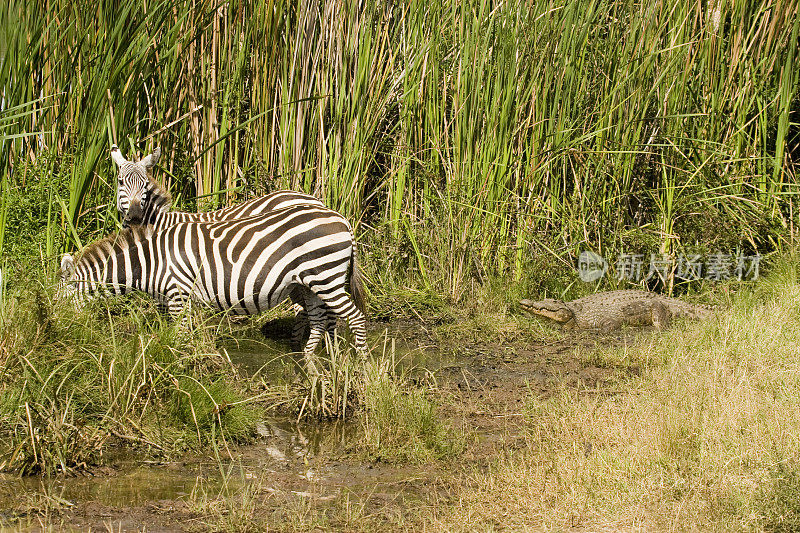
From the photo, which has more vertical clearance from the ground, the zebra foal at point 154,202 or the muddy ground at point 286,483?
the zebra foal at point 154,202

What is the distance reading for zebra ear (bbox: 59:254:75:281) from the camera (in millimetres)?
5898

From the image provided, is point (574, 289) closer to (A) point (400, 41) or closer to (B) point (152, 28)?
(A) point (400, 41)

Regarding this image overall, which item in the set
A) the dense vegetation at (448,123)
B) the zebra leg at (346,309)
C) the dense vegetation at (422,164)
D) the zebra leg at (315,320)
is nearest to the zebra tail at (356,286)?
the zebra leg at (346,309)

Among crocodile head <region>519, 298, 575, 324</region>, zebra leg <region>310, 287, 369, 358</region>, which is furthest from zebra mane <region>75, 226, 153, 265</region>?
crocodile head <region>519, 298, 575, 324</region>

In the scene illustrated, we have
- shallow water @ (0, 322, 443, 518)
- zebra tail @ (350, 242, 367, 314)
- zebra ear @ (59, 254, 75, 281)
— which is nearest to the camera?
shallow water @ (0, 322, 443, 518)

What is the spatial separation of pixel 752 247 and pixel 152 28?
5.55 metres

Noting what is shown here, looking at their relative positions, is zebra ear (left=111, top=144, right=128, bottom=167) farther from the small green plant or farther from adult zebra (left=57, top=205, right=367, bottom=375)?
the small green plant

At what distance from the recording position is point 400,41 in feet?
25.5

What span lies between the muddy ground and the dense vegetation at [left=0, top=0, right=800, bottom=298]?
2.44m

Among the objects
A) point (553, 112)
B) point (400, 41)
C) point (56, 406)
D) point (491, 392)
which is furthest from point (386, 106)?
point (56, 406)

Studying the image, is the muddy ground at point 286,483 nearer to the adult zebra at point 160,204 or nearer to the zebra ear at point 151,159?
the adult zebra at point 160,204

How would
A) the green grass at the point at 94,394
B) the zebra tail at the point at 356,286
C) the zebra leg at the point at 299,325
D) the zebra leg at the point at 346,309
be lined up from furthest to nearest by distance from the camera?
the zebra leg at the point at 299,325 < the zebra tail at the point at 356,286 < the zebra leg at the point at 346,309 < the green grass at the point at 94,394

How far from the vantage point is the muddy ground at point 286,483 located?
146 inches

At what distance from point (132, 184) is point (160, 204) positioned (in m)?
0.36
